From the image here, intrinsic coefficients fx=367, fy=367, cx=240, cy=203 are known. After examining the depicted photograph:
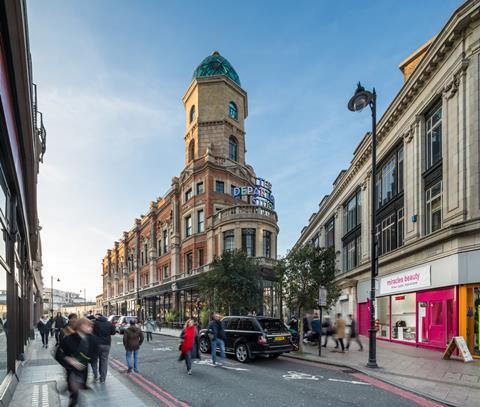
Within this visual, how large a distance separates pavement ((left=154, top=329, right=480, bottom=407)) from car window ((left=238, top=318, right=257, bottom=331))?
2425mm

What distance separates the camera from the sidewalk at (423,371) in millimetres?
8620

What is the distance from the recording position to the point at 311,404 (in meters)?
7.71

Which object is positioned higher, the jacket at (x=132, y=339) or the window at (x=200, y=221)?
the window at (x=200, y=221)

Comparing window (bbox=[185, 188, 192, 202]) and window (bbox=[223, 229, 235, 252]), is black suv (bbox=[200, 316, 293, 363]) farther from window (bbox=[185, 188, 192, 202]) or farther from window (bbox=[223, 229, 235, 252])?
window (bbox=[185, 188, 192, 202])

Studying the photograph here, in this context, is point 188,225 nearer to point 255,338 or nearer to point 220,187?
point 220,187

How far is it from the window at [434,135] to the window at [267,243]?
19.3 meters

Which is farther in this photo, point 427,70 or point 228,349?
point 427,70

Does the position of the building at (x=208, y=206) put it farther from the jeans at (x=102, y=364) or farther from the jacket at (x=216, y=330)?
the jeans at (x=102, y=364)

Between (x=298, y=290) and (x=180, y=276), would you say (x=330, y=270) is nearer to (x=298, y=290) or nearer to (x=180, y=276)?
(x=298, y=290)

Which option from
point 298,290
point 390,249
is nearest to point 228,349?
point 298,290

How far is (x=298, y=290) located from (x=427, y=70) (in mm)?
12030

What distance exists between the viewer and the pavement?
8.59m

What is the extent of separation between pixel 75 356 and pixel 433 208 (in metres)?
16.5

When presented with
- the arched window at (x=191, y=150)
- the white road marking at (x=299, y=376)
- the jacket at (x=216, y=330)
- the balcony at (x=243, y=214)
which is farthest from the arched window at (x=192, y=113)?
the white road marking at (x=299, y=376)
